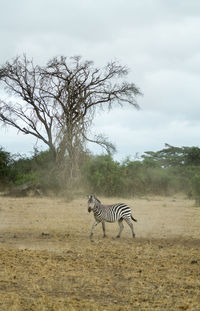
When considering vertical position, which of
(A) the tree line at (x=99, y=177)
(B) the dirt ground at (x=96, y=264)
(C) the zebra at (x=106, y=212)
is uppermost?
(A) the tree line at (x=99, y=177)

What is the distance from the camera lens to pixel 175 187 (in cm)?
3241

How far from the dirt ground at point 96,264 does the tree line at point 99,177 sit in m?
7.85

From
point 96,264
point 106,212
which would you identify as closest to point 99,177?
point 106,212

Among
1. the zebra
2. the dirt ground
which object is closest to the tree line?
the dirt ground

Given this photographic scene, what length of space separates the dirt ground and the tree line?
7.85 metres

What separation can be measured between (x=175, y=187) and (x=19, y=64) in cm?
1277

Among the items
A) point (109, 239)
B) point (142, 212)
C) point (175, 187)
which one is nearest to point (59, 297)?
point (109, 239)

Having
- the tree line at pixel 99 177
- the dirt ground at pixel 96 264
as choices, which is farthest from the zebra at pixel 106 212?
the tree line at pixel 99 177

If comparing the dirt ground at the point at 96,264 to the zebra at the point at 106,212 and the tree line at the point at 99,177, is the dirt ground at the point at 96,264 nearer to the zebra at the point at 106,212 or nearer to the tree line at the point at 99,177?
the zebra at the point at 106,212

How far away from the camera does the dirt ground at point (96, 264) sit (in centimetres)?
703

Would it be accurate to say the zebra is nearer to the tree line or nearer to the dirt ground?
the dirt ground

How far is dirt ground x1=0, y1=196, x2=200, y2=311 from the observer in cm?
703

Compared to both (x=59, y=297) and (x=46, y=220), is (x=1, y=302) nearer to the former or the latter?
(x=59, y=297)

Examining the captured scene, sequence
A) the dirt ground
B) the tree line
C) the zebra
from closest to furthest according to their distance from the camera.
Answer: the dirt ground
the zebra
the tree line
